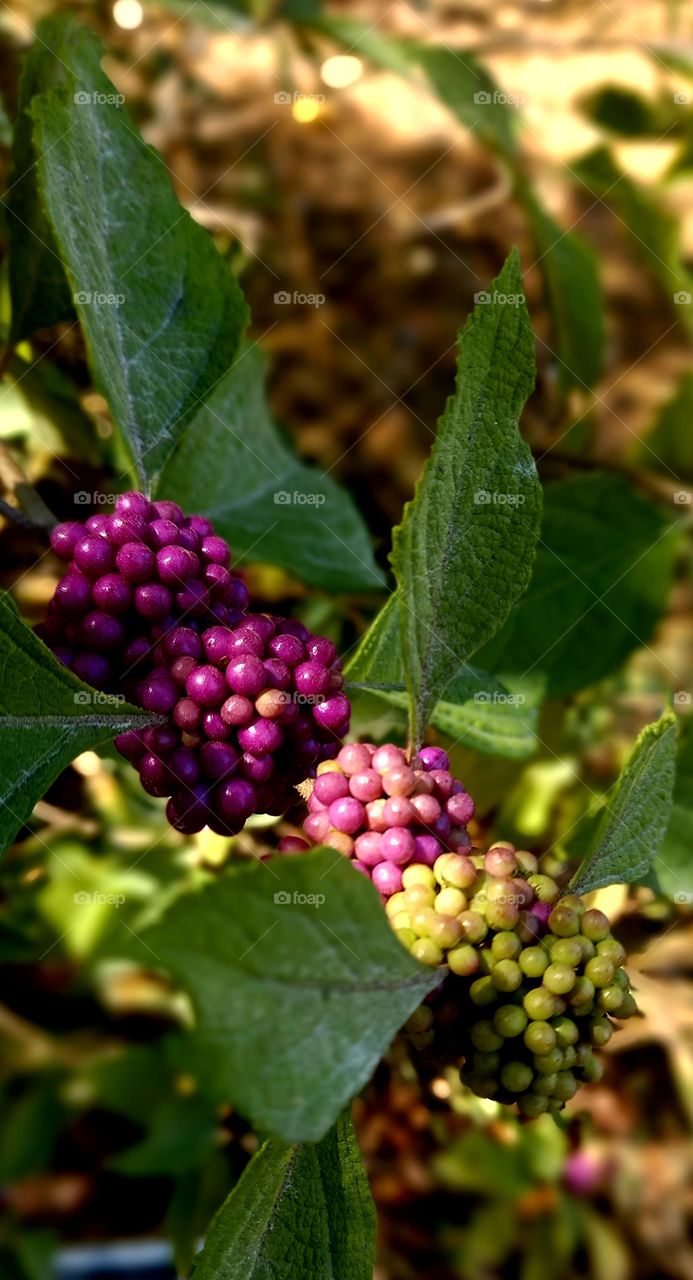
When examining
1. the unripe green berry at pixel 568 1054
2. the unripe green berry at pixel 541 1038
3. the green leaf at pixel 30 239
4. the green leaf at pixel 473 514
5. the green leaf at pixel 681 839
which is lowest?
the green leaf at pixel 681 839

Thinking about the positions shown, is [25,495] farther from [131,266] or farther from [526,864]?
[526,864]

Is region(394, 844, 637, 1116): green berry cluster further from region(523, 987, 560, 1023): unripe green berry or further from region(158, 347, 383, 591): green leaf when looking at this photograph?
region(158, 347, 383, 591): green leaf

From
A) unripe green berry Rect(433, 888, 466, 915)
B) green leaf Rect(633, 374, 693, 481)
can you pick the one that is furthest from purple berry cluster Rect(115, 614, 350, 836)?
green leaf Rect(633, 374, 693, 481)

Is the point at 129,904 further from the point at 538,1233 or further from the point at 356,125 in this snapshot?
the point at 356,125

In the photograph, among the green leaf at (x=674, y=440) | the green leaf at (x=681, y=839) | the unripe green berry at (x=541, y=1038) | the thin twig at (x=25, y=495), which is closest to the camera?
the unripe green berry at (x=541, y=1038)

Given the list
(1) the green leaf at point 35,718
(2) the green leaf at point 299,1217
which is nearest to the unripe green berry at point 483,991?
(2) the green leaf at point 299,1217

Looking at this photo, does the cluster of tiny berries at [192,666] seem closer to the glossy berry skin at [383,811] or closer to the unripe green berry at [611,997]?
the glossy berry skin at [383,811]

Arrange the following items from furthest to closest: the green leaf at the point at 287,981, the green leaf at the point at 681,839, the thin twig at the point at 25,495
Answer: the green leaf at the point at 681,839, the thin twig at the point at 25,495, the green leaf at the point at 287,981
